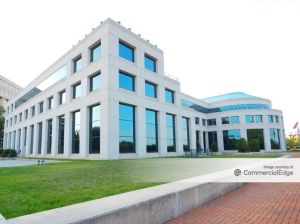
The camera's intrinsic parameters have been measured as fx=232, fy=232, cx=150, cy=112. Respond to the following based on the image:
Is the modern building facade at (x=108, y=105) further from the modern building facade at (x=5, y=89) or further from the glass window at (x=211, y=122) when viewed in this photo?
the modern building facade at (x=5, y=89)

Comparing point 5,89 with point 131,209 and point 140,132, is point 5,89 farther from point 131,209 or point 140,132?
point 131,209

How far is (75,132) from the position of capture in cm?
2875

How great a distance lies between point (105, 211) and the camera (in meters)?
3.75

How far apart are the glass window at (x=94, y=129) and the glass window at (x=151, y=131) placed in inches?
259

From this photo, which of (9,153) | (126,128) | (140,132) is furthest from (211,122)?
(9,153)

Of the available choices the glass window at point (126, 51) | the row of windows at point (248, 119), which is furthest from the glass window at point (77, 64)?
the row of windows at point (248, 119)

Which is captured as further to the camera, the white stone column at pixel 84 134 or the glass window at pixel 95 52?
the glass window at pixel 95 52

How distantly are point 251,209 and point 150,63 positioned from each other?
1104 inches

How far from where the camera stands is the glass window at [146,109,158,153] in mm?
29203

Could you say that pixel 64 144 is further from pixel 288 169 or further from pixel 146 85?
pixel 288 169

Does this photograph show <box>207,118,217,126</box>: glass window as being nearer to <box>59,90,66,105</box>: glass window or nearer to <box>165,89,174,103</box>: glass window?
<box>165,89,174,103</box>: glass window

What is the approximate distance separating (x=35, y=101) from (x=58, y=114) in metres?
12.7


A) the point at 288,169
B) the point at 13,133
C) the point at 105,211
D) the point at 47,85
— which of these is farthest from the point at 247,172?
the point at 13,133

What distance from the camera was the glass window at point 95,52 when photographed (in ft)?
90.0
